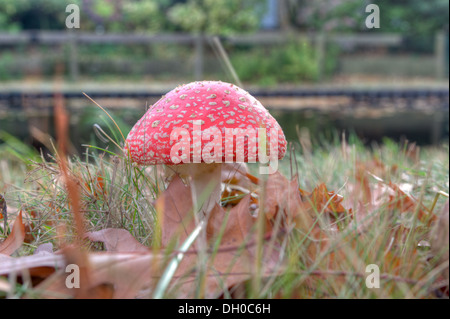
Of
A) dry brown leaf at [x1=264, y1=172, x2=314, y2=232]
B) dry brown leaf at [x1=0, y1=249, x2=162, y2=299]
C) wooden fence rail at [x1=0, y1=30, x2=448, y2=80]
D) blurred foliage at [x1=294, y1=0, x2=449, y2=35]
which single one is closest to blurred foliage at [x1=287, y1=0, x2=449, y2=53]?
blurred foliage at [x1=294, y1=0, x2=449, y2=35]

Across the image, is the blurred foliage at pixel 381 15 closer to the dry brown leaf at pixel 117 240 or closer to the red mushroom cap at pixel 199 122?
the red mushroom cap at pixel 199 122

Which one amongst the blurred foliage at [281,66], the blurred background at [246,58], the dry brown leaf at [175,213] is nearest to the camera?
the dry brown leaf at [175,213]

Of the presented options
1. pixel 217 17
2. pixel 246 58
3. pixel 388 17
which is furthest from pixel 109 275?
pixel 388 17

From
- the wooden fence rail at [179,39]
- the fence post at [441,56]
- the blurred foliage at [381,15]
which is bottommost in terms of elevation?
the fence post at [441,56]

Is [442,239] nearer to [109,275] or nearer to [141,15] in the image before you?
[109,275]

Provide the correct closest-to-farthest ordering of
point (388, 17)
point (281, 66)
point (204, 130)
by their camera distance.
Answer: point (204, 130), point (281, 66), point (388, 17)

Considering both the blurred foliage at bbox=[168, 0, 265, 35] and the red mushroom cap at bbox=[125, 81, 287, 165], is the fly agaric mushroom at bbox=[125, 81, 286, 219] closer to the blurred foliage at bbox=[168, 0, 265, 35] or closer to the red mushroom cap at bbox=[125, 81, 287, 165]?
the red mushroom cap at bbox=[125, 81, 287, 165]

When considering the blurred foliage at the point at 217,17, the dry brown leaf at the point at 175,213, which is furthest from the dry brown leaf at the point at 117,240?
the blurred foliage at the point at 217,17
